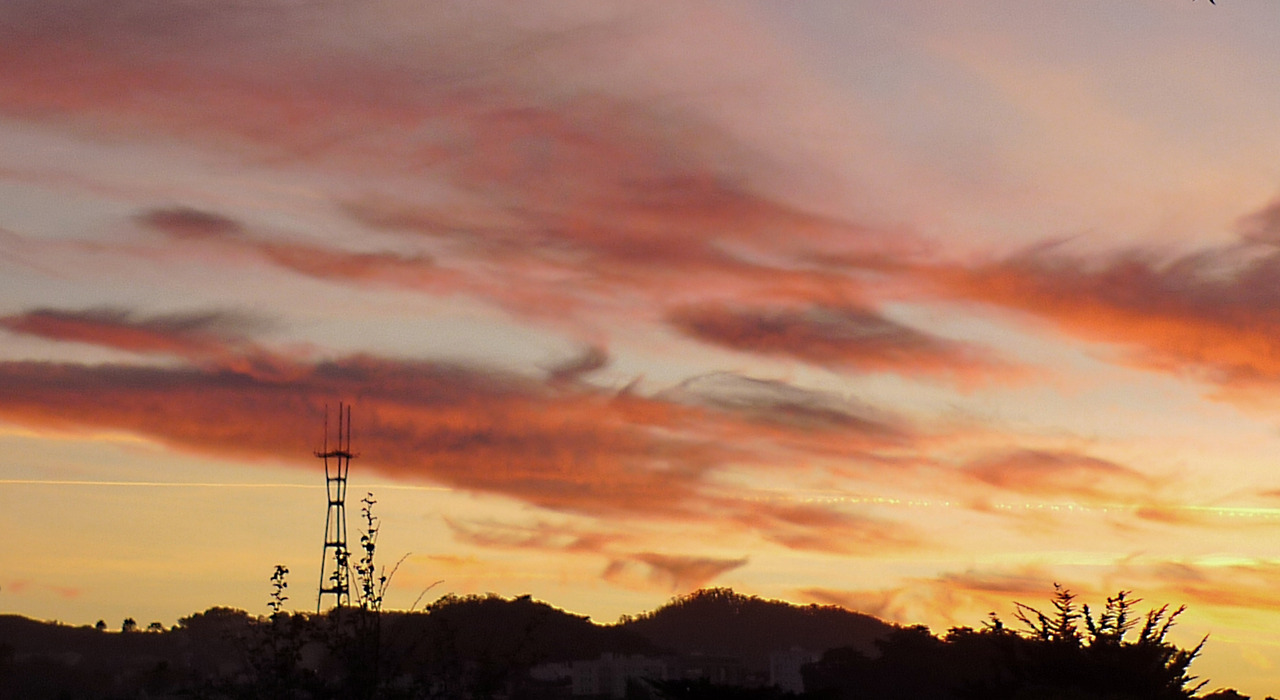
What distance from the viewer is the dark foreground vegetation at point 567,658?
2430 centimetres

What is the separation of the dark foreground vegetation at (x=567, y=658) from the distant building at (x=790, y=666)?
1.65 feet

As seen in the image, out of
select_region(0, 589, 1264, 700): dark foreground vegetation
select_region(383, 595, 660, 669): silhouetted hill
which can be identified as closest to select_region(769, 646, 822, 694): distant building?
select_region(0, 589, 1264, 700): dark foreground vegetation

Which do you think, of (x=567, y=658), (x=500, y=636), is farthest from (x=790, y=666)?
(x=500, y=636)

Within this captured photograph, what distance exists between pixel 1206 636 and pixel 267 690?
30344mm

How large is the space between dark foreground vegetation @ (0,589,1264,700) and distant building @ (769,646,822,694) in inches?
19.8

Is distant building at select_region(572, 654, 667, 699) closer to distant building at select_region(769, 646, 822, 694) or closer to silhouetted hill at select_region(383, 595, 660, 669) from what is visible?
silhouetted hill at select_region(383, 595, 660, 669)

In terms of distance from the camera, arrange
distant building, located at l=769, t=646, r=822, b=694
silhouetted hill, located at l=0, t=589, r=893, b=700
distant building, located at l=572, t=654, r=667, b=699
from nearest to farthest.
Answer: silhouetted hill, located at l=0, t=589, r=893, b=700
distant building, located at l=572, t=654, r=667, b=699
distant building, located at l=769, t=646, r=822, b=694

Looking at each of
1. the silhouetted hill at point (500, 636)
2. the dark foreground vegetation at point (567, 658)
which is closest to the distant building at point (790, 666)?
the dark foreground vegetation at point (567, 658)

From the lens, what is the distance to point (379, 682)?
79.4 ft

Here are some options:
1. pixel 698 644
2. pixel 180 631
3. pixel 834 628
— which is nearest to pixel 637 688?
pixel 180 631

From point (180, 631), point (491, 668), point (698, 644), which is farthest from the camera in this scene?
point (698, 644)

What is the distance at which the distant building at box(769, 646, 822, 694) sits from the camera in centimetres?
13538

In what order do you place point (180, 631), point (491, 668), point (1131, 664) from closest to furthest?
point (491, 668) → point (1131, 664) → point (180, 631)

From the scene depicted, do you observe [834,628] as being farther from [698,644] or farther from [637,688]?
[637,688]
